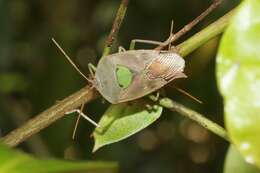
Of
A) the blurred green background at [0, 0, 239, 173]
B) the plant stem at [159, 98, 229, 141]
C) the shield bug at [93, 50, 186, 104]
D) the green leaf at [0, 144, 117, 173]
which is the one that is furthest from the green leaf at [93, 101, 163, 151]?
the blurred green background at [0, 0, 239, 173]

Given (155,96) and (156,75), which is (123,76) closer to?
(156,75)

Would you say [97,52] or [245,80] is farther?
[97,52]

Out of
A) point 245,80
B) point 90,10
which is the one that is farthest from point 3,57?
point 245,80

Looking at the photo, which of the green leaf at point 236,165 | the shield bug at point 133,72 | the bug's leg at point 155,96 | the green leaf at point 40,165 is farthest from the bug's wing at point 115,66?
the green leaf at point 40,165

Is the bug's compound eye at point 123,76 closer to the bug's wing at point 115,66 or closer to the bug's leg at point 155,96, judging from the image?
the bug's wing at point 115,66

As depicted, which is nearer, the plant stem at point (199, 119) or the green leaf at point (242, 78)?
the green leaf at point (242, 78)

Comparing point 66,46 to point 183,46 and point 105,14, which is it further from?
point 183,46
